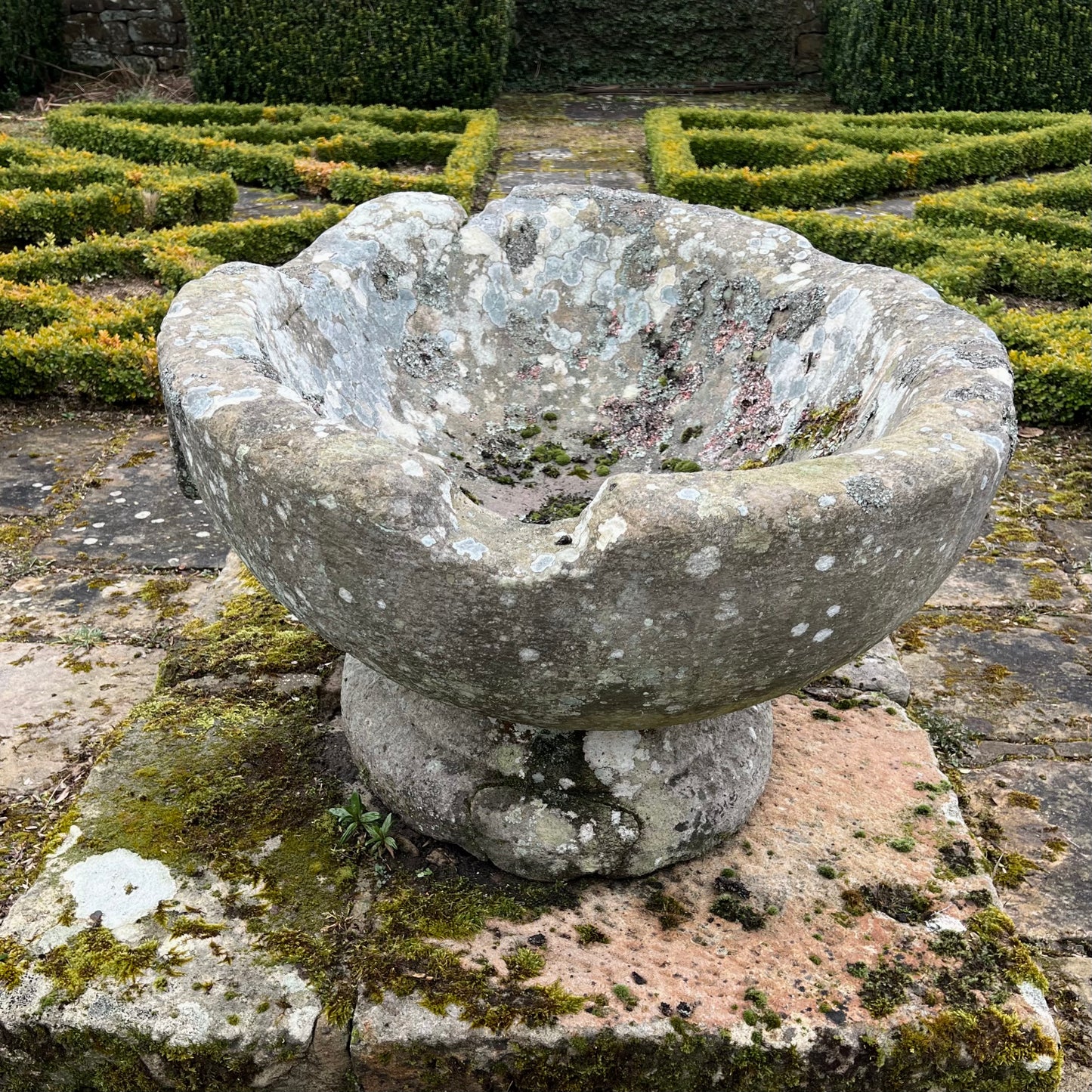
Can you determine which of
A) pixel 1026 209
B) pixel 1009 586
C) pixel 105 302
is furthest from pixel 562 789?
pixel 1026 209

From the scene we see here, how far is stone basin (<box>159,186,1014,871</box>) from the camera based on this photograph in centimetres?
212

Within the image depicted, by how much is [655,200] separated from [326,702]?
6.98ft

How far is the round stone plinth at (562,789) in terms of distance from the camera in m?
2.83

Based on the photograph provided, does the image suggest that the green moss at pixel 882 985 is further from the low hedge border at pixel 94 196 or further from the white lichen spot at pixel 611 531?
the low hedge border at pixel 94 196

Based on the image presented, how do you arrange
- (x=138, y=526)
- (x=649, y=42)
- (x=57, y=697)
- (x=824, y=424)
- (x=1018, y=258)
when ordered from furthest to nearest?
(x=649, y=42), (x=1018, y=258), (x=138, y=526), (x=57, y=697), (x=824, y=424)

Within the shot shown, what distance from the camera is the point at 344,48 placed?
556 inches

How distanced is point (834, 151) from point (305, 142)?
18.0 feet

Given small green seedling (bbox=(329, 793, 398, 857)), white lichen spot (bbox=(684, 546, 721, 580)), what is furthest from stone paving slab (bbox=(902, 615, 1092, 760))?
white lichen spot (bbox=(684, 546, 721, 580))

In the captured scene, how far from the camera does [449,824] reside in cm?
291

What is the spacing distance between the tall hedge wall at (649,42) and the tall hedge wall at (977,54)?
11.6 ft

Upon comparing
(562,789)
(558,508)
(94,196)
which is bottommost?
(562,789)

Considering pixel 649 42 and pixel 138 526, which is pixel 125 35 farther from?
pixel 138 526

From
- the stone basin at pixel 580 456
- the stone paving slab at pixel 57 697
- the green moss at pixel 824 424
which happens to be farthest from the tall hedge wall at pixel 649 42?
the green moss at pixel 824 424

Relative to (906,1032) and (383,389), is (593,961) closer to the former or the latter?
(906,1032)
